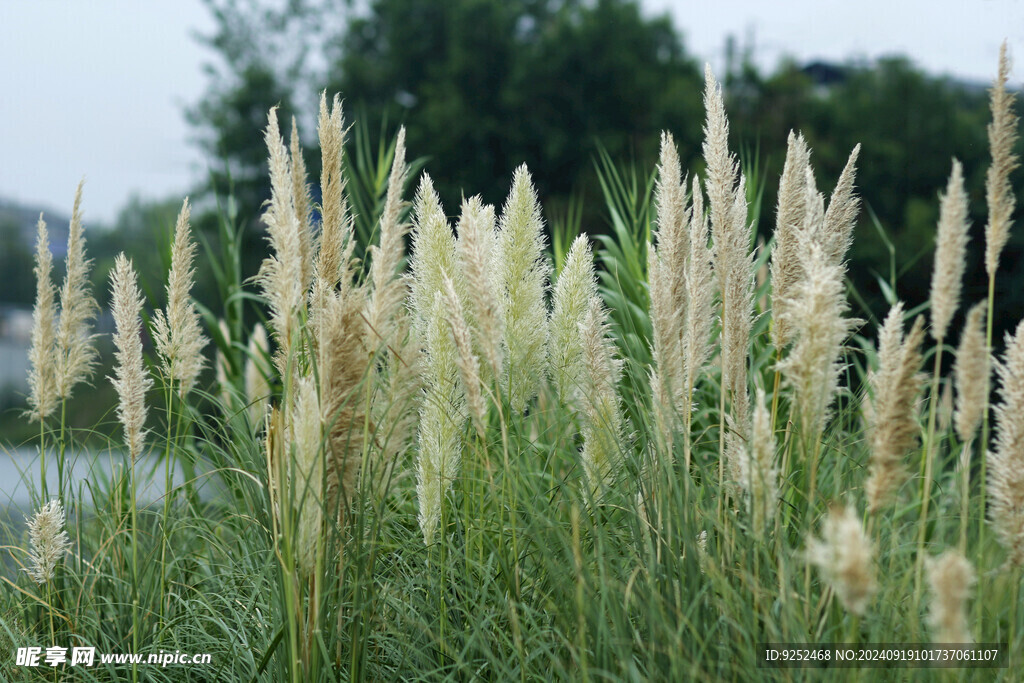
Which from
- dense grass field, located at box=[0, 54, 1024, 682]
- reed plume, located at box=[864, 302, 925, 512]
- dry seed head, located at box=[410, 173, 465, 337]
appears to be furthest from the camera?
dry seed head, located at box=[410, 173, 465, 337]

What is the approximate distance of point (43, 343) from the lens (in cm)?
264

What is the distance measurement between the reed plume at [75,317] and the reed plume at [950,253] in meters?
2.49

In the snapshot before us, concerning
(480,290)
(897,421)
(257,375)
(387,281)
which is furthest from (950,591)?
(257,375)

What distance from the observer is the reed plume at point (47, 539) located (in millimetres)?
2326

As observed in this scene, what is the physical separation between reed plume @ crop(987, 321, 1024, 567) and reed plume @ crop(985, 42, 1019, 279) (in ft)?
0.88

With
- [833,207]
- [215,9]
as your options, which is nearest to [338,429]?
[833,207]

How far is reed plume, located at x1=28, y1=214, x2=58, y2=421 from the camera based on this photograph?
265cm

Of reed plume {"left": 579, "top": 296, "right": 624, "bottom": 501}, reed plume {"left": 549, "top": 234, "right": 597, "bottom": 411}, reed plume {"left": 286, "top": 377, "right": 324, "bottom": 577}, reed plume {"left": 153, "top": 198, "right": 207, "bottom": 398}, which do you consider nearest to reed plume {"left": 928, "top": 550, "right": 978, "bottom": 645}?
reed plume {"left": 579, "top": 296, "right": 624, "bottom": 501}

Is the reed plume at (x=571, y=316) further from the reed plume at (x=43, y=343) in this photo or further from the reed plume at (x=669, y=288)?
the reed plume at (x=43, y=343)

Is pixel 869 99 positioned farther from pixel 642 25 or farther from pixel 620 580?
pixel 620 580

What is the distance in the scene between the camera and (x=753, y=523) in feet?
5.23

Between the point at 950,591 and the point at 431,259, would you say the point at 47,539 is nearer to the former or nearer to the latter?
the point at 431,259

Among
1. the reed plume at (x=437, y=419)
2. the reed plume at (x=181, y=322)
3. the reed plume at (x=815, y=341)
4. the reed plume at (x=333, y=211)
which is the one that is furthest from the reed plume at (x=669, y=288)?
the reed plume at (x=181, y=322)

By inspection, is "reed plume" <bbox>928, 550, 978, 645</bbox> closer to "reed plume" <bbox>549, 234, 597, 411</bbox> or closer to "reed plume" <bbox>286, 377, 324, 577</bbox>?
"reed plume" <bbox>286, 377, 324, 577</bbox>
